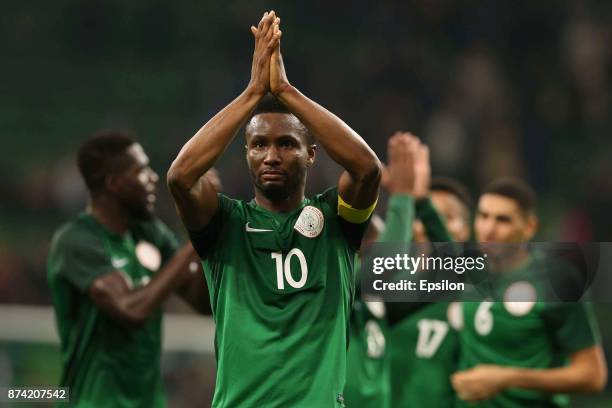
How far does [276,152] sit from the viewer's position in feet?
13.3

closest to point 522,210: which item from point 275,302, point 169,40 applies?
point 275,302

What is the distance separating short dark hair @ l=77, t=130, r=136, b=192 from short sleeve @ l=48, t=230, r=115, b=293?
40cm

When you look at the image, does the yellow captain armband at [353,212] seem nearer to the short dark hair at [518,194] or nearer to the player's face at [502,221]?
the player's face at [502,221]

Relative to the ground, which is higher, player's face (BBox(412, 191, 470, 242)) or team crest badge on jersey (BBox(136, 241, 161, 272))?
player's face (BBox(412, 191, 470, 242))

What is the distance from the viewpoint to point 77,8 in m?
15.0

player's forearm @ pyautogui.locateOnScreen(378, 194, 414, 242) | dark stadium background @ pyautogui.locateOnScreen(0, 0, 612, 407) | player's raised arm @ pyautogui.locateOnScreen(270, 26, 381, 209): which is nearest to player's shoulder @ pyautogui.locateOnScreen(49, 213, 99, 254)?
player's forearm @ pyautogui.locateOnScreen(378, 194, 414, 242)

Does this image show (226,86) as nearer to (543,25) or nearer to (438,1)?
(438,1)

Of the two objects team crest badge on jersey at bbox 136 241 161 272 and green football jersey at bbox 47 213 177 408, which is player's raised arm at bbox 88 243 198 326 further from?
team crest badge on jersey at bbox 136 241 161 272

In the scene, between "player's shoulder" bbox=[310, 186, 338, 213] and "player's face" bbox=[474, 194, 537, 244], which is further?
"player's face" bbox=[474, 194, 537, 244]

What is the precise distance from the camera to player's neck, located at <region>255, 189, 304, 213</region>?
14.0ft

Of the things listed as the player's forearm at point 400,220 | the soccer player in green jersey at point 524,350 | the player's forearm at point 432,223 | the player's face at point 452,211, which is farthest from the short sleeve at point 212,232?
the player's face at point 452,211

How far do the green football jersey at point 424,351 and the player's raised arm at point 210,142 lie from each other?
9.25 feet

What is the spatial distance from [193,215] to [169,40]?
1122 cm

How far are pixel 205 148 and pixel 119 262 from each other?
7.48 feet
